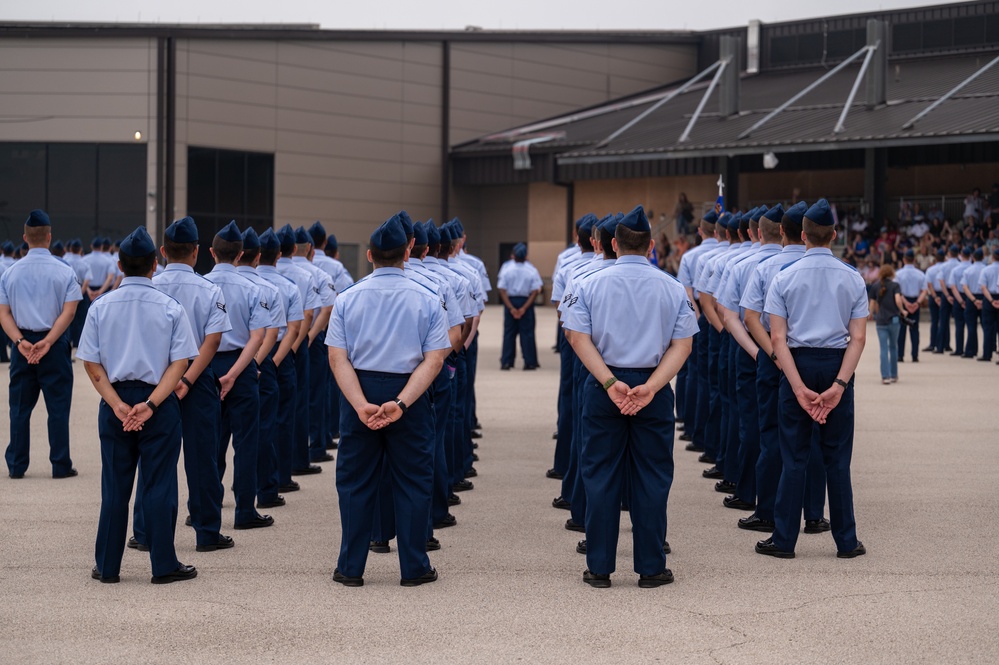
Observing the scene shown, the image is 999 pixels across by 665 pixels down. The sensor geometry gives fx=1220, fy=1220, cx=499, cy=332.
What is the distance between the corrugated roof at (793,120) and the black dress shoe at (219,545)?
25.6 meters

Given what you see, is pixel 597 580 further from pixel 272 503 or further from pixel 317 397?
pixel 317 397

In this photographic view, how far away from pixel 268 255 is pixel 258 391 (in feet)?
4.44

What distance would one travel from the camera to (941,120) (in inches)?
1247

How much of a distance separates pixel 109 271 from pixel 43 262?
14149mm

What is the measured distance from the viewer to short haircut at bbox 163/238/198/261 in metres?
7.42

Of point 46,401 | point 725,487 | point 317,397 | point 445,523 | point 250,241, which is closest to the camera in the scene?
point 445,523

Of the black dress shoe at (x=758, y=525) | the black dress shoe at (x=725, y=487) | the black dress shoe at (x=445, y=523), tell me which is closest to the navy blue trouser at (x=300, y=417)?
the black dress shoe at (x=445, y=523)

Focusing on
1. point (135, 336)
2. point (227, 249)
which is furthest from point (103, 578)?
point (227, 249)

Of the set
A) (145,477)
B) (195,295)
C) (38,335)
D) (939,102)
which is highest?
(939,102)

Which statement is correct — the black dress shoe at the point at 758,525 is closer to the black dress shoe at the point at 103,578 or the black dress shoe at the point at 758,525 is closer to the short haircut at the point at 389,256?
the short haircut at the point at 389,256

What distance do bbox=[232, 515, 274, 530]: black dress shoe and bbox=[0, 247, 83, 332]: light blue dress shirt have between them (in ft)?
10.2

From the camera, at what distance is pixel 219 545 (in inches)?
303

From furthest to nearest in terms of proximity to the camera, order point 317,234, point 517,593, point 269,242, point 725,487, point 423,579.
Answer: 1. point 317,234
2. point 725,487
3. point 269,242
4. point 423,579
5. point 517,593

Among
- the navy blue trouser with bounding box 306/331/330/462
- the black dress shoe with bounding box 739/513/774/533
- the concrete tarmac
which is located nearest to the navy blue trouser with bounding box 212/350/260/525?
the concrete tarmac
